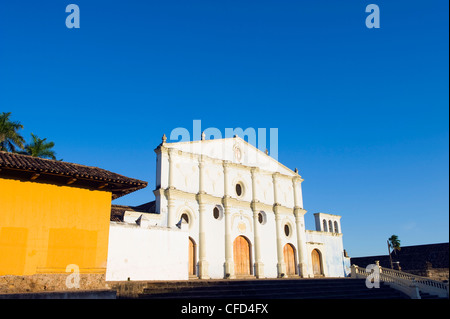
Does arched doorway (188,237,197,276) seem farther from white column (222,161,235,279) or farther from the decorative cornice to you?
the decorative cornice

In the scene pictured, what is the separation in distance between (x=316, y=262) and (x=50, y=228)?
2378cm

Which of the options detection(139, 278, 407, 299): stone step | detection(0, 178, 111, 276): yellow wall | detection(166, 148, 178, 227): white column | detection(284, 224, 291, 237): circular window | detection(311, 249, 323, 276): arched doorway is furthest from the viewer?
detection(311, 249, 323, 276): arched doorway

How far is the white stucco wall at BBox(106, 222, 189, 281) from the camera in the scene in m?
15.5

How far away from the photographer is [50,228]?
1242 centimetres

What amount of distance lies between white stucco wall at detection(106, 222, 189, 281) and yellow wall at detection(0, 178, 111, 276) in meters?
2.29

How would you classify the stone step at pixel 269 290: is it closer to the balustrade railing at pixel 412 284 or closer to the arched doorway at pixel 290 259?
the balustrade railing at pixel 412 284

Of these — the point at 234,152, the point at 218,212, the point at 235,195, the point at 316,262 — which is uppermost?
the point at 234,152

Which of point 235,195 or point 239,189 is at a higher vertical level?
point 239,189

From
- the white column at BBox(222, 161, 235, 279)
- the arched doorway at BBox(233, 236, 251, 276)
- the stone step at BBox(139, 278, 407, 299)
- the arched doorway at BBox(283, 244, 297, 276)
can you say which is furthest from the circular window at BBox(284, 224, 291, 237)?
the stone step at BBox(139, 278, 407, 299)

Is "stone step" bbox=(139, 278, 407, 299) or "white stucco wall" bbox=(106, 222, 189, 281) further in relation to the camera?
"white stucco wall" bbox=(106, 222, 189, 281)

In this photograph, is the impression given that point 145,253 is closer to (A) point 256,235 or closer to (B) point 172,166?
(B) point 172,166

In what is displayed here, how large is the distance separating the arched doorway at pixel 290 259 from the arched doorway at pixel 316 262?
237 centimetres

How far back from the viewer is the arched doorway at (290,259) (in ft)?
94.4

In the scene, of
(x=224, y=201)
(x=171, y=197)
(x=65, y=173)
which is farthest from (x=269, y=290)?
(x=224, y=201)
